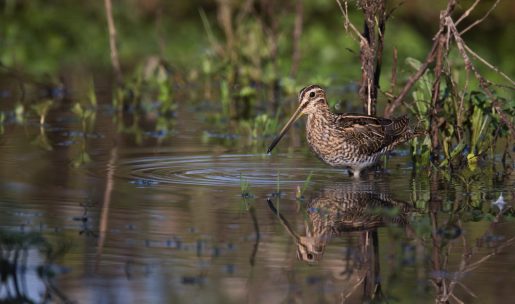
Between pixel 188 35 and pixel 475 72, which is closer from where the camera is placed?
pixel 475 72

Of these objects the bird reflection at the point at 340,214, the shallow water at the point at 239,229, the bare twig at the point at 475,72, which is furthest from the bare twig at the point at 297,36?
the bird reflection at the point at 340,214

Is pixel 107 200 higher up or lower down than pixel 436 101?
lower down

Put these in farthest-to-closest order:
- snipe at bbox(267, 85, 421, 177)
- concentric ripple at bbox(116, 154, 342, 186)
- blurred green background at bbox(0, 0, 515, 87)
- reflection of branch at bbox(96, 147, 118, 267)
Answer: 1. blurred green background at bbox(0, 0, 515, 87)
2. snipe at bbox(267, 85, 421, 177)
3. concentric ripple at bbox(116, 154, 342, 186)
4. reflection of branch at bbox(96, 147, 118, 267)

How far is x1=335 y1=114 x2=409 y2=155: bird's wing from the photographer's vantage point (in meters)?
8.41

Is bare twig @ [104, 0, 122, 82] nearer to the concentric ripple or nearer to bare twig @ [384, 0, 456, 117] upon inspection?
the concentric ripple

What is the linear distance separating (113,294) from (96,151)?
14.7 feet

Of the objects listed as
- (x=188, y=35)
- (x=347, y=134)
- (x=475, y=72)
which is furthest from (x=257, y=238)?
(x=188, y=35)

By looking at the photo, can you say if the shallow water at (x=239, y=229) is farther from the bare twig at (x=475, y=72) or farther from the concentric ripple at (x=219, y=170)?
the bare twig at (x=475, y=72)

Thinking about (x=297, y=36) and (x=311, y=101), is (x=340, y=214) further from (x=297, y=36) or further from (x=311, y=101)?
(x=297, y=36)

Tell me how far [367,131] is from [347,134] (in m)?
0.14

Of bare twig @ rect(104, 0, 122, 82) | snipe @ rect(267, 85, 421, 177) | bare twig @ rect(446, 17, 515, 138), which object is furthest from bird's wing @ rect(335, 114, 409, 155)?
bare twig @ rect(104, 0, 122, 82)

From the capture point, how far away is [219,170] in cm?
843

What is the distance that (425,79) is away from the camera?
895 cm

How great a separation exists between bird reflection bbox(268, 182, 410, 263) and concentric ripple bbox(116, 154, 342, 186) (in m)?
0.57
